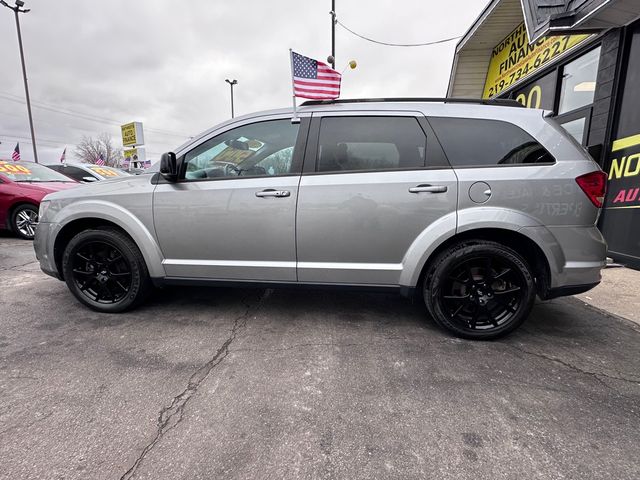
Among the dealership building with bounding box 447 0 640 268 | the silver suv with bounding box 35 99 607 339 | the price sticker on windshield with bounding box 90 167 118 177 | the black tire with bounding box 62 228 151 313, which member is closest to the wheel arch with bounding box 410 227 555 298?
the silver suv with bounding box 35 99 607 339

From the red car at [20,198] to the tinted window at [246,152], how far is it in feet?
18.4

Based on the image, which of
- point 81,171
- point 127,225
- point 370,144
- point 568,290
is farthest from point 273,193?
point 81,171

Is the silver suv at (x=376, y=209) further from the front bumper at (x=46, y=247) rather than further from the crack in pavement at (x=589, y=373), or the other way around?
the crack in pavement at (x=589, y=373)

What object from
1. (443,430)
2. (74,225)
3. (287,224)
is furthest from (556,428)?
(74,225)

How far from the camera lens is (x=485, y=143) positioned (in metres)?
2.70

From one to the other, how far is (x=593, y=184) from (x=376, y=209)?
62.6 inches

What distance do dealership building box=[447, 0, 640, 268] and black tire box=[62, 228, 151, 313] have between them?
20.0ft

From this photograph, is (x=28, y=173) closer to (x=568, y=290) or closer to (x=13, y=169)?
(x=13, y=169)

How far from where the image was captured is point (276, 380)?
2277mm

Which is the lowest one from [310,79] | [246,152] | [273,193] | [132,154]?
[273,193]

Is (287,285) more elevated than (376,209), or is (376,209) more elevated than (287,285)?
(376,209)

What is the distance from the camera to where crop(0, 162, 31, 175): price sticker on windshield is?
7.06m

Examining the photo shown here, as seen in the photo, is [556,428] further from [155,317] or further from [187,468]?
[155,317]

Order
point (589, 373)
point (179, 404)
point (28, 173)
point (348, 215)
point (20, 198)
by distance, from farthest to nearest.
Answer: point (28, 173) < point (20, 198) < point (348, 215) < point (589, 373) < point (179, 404)
